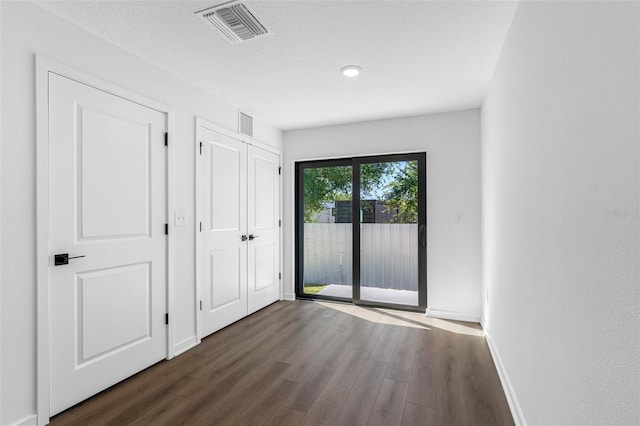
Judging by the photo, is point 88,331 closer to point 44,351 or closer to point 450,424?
point 44,351

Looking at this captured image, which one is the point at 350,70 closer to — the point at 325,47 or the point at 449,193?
the point at 325,47

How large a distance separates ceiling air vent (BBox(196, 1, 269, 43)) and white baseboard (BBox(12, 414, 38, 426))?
8.49ft

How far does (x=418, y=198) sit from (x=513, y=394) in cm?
242

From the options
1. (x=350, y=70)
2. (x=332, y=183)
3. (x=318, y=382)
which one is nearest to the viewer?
(x=318, y=382)

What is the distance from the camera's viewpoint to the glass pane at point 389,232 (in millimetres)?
4129

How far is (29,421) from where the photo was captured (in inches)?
73.2

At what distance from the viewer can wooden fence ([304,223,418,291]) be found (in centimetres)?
415

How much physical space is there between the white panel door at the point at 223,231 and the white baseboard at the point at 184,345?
173 mm

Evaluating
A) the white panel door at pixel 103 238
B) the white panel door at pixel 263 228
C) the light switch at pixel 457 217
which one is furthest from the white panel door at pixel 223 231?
the light switch at pixel 457 217

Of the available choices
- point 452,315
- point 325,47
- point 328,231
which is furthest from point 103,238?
point 452,315

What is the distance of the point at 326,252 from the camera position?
4633 mm

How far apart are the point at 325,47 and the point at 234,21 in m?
0.67

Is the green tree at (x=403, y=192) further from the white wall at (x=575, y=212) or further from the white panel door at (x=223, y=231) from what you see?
the white wall at (x=575, y=212)

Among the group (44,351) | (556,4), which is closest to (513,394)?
(556,4)
